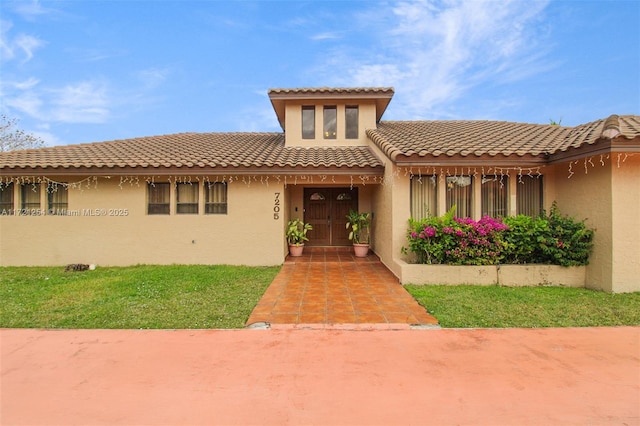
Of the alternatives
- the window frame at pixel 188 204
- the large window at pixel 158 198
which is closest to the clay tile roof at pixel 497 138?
the window frame at pixel 188 204

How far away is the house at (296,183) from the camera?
7.16 meters

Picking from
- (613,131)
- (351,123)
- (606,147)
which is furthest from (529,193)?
A: (351,123)

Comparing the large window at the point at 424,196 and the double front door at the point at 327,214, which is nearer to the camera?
the large window at the point at 424,196

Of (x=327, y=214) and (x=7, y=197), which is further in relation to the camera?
(x=327, y=214)

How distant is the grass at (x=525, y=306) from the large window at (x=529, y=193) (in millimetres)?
2581

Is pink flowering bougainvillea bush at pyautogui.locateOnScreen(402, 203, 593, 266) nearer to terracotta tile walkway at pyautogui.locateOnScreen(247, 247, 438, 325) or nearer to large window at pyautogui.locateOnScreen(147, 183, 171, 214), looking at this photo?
terracotta tile walkway at pyautogui.locateOnScreen(247, 247, 438, 325)

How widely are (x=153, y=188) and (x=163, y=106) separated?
11721 millimetres

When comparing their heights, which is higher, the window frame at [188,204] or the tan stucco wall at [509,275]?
the window frame at [188,204]

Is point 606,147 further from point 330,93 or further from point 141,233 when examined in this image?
point 141,233

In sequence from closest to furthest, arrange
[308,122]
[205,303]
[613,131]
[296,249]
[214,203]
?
1. [205,303]
2. [613,131]
3. [214,203]
4. [296,249]
5. [308,122]

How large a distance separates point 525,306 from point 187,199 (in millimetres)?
9478

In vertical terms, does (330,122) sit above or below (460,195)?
above

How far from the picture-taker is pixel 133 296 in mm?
6453

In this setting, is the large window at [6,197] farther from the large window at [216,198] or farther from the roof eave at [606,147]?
the roof eave at [606,147]
